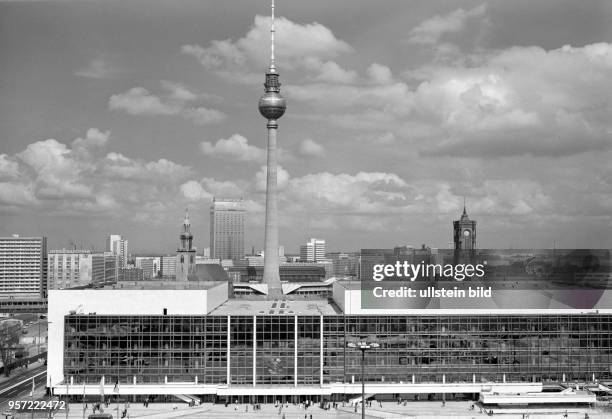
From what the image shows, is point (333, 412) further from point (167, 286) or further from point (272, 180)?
point (272, 180)

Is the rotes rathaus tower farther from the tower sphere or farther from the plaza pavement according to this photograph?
the plaza pavement

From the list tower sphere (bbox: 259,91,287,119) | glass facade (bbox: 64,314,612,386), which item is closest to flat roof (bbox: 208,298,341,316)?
glass facade (bbox: 64,314,612,386)

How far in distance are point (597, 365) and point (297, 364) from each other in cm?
4254

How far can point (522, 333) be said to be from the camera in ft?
323

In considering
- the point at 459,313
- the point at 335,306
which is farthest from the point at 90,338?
the point at 459,313

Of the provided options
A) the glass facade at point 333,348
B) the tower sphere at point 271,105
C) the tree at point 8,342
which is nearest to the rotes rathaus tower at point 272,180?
the tower sphere at point 271,105

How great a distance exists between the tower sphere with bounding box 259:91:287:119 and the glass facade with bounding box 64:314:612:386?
294 feet

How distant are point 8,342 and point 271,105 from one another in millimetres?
84000

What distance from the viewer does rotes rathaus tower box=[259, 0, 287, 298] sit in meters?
172

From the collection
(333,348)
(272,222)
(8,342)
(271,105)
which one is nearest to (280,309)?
(333,348)

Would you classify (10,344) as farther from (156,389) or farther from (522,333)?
(522,333)

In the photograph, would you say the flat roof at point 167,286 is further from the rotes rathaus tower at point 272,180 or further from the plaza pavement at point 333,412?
the rotes rathaus tower at point 272,180

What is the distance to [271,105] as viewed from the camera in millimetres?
177500

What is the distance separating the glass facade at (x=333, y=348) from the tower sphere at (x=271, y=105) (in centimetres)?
8962
